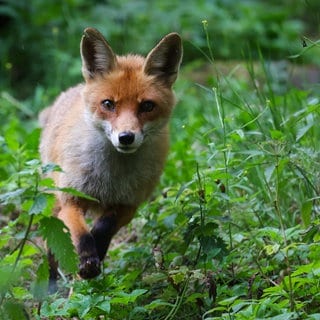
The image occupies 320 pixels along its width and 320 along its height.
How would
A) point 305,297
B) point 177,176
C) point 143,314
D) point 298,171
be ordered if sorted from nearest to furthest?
point 305,297, point 143,314, point 298,171, point 177,176

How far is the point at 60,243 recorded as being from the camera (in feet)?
12.0

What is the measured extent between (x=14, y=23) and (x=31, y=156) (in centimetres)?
638

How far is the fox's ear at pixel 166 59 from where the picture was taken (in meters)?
5.44

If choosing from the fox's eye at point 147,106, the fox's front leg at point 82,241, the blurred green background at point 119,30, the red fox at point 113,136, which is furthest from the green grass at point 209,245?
the blurred green background at point 119,30

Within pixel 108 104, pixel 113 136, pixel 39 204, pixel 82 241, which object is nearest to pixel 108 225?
pixel 82 241

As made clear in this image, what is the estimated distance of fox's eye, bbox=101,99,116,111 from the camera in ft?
17.0

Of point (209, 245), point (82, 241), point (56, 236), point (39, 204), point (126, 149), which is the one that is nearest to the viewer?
point (39, 204)

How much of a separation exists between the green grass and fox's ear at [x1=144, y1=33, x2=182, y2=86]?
17.2 inches

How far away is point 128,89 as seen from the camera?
525 cm

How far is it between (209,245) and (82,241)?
81cm

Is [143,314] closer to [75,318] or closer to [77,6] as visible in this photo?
[75,318]

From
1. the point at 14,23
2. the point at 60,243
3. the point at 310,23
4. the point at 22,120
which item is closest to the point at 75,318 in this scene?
the point at 60,243

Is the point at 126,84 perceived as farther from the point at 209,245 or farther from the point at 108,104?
the point at 209,245

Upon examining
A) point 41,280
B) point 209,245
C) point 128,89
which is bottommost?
point 209,245
